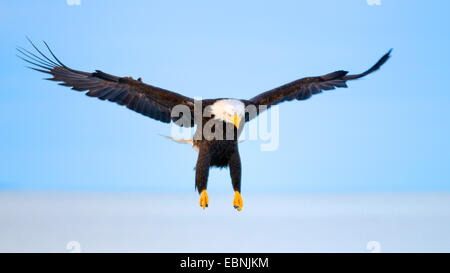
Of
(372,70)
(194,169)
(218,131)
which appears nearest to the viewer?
(218,131)

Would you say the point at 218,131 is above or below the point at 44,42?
below

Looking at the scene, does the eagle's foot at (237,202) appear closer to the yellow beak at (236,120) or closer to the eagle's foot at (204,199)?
the eagle's foot at (204,199)

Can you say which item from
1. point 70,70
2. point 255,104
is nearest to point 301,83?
point 255,104

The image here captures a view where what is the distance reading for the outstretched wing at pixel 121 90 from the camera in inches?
226

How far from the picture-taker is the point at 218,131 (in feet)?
17.5

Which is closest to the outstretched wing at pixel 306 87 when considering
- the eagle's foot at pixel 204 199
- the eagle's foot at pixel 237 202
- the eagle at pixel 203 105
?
the eagle at pixel 203 105

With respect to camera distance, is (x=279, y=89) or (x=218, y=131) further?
(x=279, y=89)

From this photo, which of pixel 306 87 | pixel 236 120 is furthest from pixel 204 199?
pixel 306 87

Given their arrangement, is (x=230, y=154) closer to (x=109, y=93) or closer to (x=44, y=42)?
(x=109, y=93)

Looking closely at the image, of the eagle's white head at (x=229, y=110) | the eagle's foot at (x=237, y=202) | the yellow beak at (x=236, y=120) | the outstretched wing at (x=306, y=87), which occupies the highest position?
the outstretched wing at (x=306, y=87)

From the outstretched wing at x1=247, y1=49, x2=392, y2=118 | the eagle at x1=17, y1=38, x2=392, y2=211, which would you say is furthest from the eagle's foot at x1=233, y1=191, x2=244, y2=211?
the outstretched wing at x1=247, y1=49, x2=392, y2=118

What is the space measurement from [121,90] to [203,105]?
37.9 inches

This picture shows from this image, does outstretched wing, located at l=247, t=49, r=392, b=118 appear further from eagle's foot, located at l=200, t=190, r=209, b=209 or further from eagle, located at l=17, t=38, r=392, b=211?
eagle's foot, located at l=200, t=190, r=209, b=209

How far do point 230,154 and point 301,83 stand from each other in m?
1.40
